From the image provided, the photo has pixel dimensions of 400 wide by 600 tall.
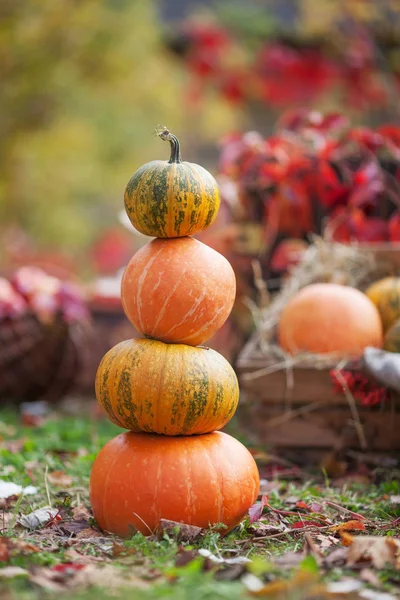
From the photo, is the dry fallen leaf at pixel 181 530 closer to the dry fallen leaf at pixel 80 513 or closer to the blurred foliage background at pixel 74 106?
the dry fallen leaf at pixel 80 513

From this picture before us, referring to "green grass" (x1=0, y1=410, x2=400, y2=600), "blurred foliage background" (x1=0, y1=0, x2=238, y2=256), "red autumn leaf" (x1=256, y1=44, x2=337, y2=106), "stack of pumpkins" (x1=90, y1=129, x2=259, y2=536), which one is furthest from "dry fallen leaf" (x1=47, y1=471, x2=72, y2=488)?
"red autumn leaf" (x1=256, y1=44, x2=337, y2=106)

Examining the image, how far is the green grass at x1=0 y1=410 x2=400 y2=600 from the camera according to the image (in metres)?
1.65

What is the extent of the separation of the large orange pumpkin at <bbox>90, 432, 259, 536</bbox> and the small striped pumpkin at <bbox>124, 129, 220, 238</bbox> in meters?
0.59

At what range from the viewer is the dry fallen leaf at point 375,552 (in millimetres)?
1863

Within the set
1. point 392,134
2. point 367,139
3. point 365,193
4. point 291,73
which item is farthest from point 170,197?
point 291,73

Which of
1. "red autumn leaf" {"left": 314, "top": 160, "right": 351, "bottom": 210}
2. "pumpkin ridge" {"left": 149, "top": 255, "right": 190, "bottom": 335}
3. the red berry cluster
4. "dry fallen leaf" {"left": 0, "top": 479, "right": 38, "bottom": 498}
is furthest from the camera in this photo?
"red autumn leaf" {"left": 314, "top": 160, "right": 351, "bottom": 210}

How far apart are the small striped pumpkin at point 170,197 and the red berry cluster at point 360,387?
3.56 ft

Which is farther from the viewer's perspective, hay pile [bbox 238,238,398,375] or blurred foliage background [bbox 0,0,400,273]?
blurred foliage background [bbox 0,0,400,273]

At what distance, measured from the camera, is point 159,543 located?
2045 mm

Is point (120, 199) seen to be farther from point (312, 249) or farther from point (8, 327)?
point (312, 249)

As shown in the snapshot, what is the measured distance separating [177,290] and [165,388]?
0.88 feet

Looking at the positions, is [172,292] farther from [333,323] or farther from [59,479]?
[333,323]

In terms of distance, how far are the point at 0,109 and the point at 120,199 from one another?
2917 mm

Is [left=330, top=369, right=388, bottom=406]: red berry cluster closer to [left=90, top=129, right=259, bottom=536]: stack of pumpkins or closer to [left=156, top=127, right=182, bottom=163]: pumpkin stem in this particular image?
[left=90, top=129, right=259, bottom=536]: stack of pumpkins
